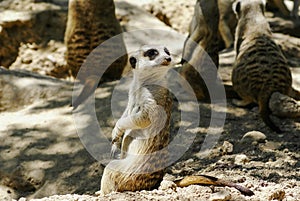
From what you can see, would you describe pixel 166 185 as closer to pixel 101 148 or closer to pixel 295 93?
pixel 101 148

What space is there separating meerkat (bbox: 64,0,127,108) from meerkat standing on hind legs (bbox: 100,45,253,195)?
2.80 meters

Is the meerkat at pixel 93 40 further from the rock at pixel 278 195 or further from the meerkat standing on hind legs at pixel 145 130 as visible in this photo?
the rock at pixel 278 195

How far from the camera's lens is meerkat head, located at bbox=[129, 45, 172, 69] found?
2646 mm

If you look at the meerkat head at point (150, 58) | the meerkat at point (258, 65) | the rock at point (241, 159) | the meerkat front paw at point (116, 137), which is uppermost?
the meerkat head at point (150, 58)

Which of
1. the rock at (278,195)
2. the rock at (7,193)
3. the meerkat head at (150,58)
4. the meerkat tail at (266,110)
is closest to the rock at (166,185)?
the rock at (278,195)

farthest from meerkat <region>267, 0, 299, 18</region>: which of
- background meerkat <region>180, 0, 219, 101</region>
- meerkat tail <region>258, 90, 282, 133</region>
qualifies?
meerkat tail <region>258, 90, 282, 133</region>

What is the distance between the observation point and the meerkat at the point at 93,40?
220 inches

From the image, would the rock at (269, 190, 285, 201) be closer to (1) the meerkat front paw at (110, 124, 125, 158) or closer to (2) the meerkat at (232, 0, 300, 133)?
(1) the meerkat front paw at (110, 124, 125, 158)

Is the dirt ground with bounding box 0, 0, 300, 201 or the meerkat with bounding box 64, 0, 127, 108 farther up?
the meerkat with bounding box 64, 0, 127, 108

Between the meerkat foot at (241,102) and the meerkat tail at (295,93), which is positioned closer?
the meerkat foot at (241,102)

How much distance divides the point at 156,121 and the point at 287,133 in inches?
85.5

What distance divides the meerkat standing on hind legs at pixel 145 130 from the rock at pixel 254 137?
1554 millimetres

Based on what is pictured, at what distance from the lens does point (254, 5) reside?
18.3 feet

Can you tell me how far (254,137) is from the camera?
14.3 feet
